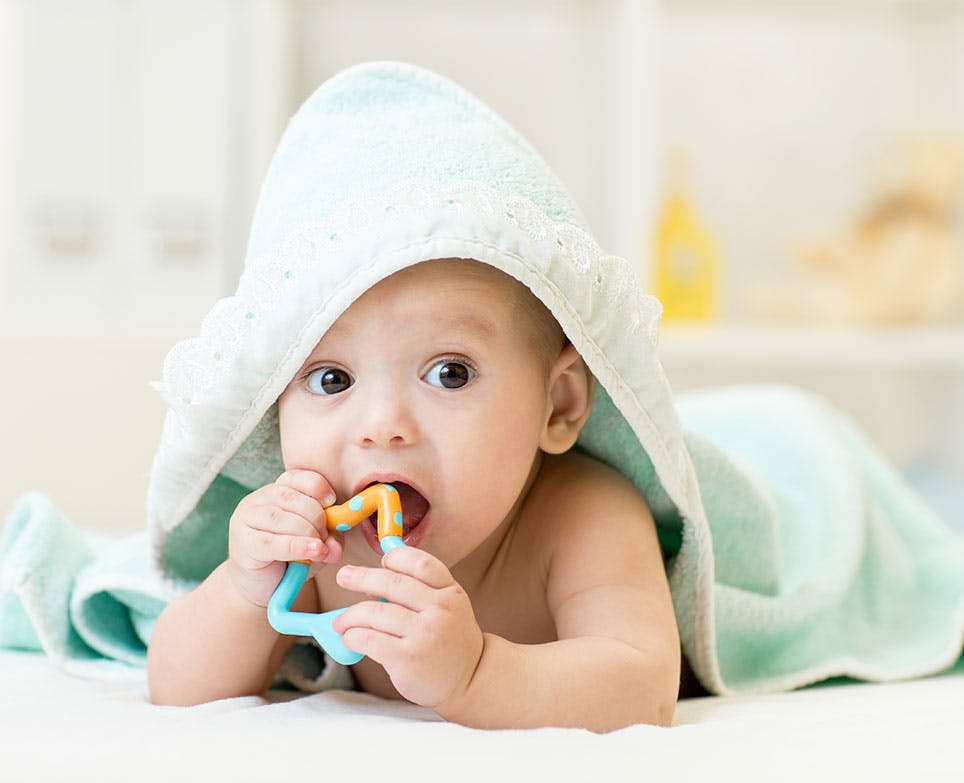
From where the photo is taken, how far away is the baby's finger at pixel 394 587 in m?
0.69

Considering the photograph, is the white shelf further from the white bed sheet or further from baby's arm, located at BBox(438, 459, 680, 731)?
the white bed sheet

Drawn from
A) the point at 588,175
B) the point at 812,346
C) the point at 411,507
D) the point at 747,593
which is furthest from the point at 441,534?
the point at 588,175

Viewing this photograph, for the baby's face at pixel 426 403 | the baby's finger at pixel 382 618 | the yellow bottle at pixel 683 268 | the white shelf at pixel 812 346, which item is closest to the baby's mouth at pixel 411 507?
the baby's face at pixel 426 403

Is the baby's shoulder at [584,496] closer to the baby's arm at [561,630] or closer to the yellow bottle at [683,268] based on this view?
the baby's arm at [561,630]

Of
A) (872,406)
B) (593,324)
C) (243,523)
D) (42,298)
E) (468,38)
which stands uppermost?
(468,38)

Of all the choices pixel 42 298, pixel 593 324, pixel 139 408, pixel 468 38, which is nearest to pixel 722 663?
pixel 593 324

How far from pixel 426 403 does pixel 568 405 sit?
0.54 feet

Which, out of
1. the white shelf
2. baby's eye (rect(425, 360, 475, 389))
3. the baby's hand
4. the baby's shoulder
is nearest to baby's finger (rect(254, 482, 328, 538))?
the baby's hand

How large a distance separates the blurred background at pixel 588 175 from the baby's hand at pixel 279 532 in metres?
1.38

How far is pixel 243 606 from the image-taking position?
815 mm

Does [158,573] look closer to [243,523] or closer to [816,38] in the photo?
[243,523]

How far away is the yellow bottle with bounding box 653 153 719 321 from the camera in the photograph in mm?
2490

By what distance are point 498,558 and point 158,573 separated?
0.27 metres

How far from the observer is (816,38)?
2.83m
